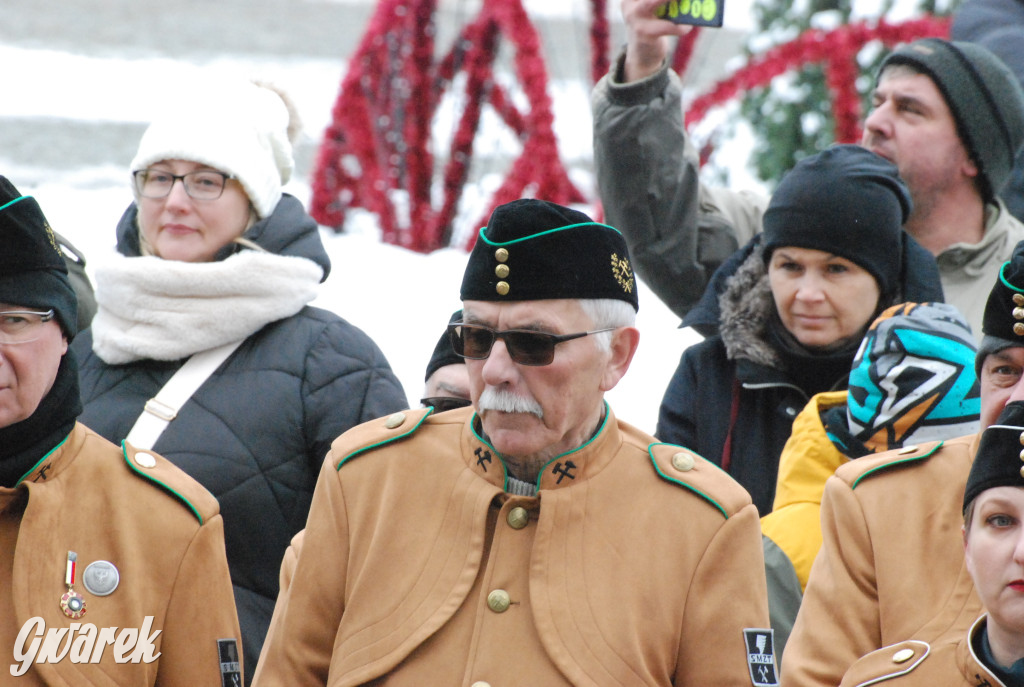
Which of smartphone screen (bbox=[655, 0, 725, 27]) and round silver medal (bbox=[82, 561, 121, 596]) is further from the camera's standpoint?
smartphone screen (bbox=[655, 0, 725, 27])

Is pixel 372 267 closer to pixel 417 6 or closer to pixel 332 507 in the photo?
pixel 417 6

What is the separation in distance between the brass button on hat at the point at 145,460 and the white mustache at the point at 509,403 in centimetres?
73

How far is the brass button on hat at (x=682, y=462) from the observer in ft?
8.63

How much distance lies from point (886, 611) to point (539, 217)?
0.95 metres

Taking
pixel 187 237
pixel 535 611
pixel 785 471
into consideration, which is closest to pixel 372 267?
pixel 187 237

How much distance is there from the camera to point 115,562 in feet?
8.73

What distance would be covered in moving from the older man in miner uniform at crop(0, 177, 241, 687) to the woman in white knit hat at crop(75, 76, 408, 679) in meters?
0.50

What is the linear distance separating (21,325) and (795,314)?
72.4 inches

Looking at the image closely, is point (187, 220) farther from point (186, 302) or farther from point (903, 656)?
point (903, 656)

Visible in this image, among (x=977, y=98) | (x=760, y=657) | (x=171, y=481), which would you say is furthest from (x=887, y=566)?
(x=977, y=98)

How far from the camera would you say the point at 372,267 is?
6516mm

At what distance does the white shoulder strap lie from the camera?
3.28 metres

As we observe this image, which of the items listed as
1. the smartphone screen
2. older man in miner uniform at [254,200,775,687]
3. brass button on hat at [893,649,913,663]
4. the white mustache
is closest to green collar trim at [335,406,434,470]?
older man in miner uniform at [254,200,775,687]

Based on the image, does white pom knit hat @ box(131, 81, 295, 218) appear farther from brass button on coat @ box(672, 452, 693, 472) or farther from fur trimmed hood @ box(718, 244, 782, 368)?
brass button on coat @ box(672, 452, 693, 472)
